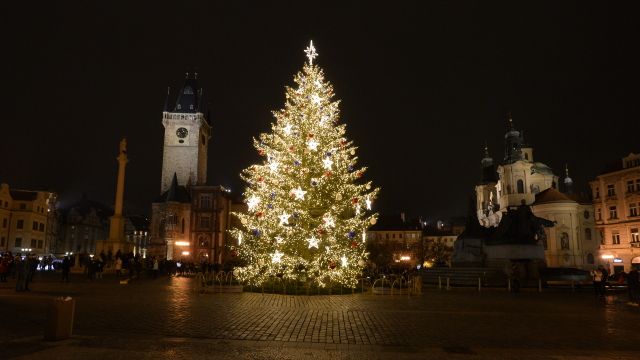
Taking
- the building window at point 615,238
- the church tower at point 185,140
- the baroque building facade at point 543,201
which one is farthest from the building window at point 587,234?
the church tower at point 185,140

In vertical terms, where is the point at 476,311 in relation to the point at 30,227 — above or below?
below

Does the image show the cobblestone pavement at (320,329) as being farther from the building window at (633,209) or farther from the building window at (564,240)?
the building window at (564,240)

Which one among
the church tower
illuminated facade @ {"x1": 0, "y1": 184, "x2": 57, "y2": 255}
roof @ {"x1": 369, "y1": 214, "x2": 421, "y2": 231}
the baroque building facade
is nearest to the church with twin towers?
the church tower

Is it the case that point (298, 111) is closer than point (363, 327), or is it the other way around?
point (363, 327)

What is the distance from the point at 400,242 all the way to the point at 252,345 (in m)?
112

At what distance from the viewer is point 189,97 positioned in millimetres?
104312

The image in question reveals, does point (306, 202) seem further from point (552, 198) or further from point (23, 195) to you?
point (23, 195)

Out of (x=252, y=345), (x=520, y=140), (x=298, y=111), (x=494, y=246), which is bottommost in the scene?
(x=252, y=345)

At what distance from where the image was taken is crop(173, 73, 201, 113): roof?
101938 mm

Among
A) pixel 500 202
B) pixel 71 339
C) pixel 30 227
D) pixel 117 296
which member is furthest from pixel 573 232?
pixel 30 227

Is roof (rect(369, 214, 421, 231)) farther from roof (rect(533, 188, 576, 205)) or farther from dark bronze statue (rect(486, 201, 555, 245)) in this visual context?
dark bronze statue (rect(486, 201, 555, 245))

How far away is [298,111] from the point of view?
2308 cm

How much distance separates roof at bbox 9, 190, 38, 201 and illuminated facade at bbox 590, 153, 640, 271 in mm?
85245

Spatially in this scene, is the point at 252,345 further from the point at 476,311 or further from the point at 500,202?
the point at 500,202
